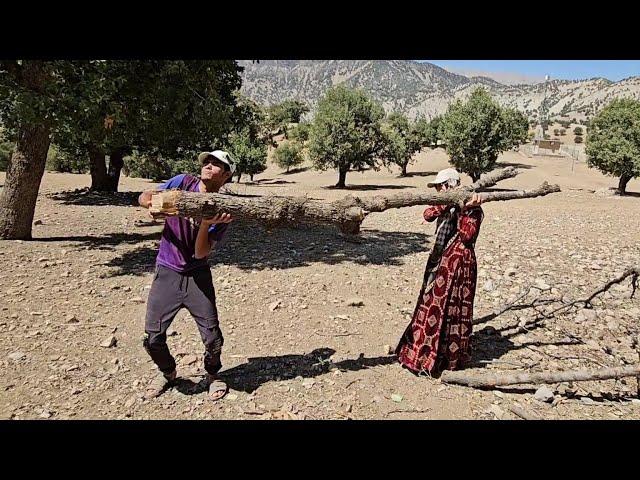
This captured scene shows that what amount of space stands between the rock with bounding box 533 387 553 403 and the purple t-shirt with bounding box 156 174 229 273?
3334mm

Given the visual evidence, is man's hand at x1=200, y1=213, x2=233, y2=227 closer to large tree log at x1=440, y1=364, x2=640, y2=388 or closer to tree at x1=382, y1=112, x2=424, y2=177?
large tree log at x1=440, y1=364, x2=640, y2=388

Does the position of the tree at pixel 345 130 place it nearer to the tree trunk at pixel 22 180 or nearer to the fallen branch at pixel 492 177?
the tree trunk at pixel 22 180

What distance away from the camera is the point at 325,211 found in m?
3.87

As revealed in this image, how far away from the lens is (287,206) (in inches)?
144

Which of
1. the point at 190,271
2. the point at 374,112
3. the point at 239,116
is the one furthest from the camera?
the point at 374,112

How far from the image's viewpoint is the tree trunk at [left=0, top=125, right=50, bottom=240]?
823cm

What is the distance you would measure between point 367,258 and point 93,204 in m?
9.59

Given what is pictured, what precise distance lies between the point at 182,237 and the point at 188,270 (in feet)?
0.93

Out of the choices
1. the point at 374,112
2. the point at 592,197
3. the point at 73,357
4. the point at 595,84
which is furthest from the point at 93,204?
the point at 595,84

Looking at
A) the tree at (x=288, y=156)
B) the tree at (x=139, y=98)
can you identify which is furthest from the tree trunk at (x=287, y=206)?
the tree at (x=288, y=156)

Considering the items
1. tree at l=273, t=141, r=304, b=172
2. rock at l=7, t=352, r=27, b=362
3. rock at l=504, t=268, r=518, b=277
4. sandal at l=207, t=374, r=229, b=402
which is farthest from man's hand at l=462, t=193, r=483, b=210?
tree at l=273, t=141, r=304, b=172

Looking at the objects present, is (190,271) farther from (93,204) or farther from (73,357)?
(93,204)

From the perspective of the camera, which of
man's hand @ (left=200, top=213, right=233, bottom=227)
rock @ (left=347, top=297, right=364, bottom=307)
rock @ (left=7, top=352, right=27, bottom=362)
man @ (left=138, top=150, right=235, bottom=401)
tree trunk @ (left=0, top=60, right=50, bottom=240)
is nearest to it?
man's hand @ (left=200, top=213, right=233, bottom=227)
